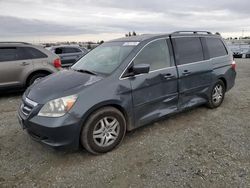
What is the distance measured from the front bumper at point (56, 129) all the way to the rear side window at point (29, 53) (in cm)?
418

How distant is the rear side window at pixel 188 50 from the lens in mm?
4405

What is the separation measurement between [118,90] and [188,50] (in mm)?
1974

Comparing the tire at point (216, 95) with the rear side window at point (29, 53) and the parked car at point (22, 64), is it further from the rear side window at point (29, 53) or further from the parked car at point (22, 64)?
the rear side window at point (29, 53)

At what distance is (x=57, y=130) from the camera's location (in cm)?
302

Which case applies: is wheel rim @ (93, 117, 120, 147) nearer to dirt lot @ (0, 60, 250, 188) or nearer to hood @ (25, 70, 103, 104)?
dirt lot @ (0, 60, 250, 188)

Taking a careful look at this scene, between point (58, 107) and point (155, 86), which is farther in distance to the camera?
point (155, 86)

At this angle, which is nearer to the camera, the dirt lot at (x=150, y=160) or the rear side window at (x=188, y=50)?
the dirt lot at (x=150, y=160)

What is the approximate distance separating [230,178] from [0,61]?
6.26m

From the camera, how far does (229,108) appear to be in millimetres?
5414

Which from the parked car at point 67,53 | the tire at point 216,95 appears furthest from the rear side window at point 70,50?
the tire at point 216,95

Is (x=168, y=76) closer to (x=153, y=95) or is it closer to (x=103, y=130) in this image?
(x=153, y=95)

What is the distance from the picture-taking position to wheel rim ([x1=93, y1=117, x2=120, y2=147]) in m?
3.36

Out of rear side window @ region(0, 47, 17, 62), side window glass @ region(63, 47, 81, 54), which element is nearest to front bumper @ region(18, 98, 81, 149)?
rear side window @ region(0, 47, 17, 62)

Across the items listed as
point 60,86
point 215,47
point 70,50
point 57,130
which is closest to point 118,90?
point 60,86
